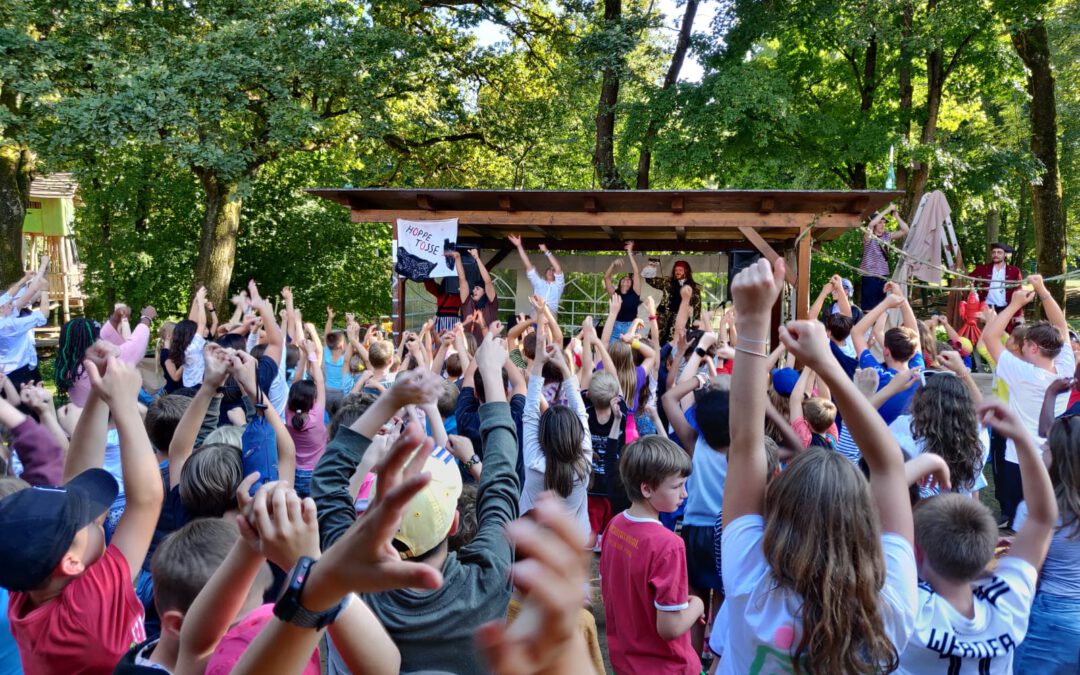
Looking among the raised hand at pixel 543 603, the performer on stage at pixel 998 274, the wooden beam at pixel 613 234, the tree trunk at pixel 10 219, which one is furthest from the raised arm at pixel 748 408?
the tree trunk at pixel 10 219

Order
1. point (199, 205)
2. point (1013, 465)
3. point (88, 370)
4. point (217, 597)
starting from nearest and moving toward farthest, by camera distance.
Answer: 1. point (217, 597)
2. point (88, 370)
3. point (1013, 465)
4. point (199, 205)

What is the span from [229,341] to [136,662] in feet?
15.6

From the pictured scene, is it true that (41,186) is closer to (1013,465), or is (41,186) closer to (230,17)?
(230,17)

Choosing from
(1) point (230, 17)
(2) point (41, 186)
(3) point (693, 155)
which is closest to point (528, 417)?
(3) point (693, 155)

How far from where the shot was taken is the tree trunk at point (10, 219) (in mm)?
16297

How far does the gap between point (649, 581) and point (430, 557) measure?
1067 mm

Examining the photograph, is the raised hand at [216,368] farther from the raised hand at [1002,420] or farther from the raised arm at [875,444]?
the raised hand at [1002,420]

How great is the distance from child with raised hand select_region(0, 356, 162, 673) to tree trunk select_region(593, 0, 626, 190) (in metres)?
16.1

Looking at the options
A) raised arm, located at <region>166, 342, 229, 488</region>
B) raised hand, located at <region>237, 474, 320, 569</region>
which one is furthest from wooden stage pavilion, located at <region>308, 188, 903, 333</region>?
raised hand, located at <region>237, 474, 320, 569</region>

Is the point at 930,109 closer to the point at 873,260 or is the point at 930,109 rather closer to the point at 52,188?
the point at 873,260

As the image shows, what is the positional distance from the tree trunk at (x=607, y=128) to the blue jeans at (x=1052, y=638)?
15.6m

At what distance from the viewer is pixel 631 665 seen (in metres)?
2.89

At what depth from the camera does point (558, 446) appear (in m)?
3.67

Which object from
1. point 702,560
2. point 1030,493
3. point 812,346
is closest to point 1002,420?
point 1030,493
